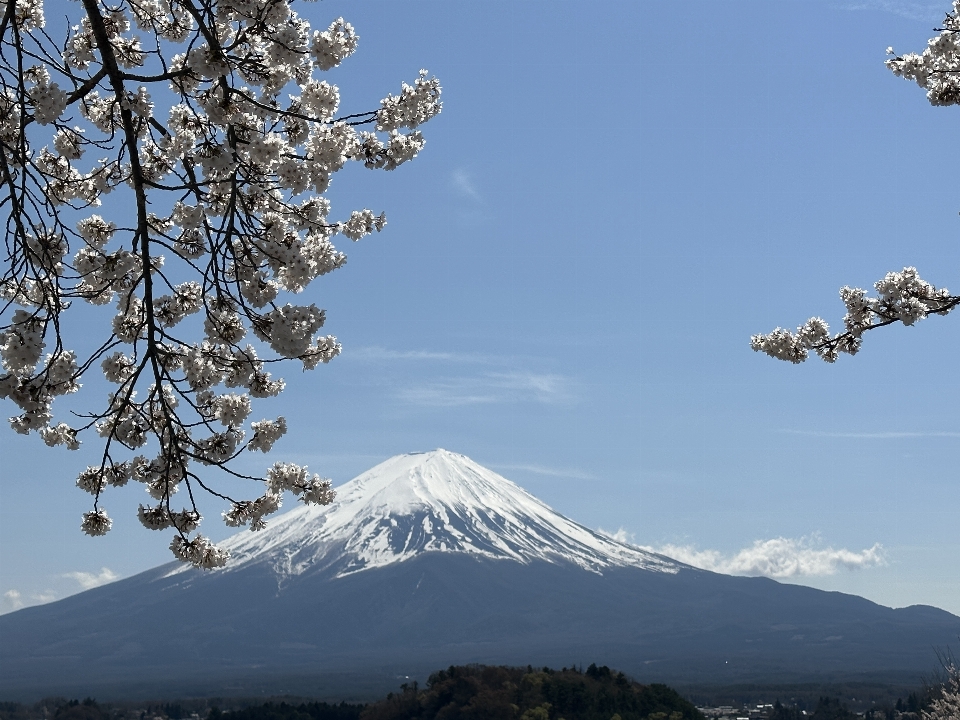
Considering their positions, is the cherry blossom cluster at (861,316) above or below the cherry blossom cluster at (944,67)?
below

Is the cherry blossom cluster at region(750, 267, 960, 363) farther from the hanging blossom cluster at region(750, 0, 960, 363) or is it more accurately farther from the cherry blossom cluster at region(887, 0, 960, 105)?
the cherry blossom cluster at region(887, 0, 960, 105)

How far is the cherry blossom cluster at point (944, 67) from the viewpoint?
27.4 feet

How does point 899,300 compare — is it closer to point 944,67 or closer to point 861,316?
point 861,316

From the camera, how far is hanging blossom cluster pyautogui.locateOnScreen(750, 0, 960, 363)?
7898 millimetres

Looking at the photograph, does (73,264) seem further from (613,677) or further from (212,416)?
(613,677)

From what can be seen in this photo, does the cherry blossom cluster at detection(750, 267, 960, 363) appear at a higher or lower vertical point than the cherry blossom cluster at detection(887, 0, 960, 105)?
lower

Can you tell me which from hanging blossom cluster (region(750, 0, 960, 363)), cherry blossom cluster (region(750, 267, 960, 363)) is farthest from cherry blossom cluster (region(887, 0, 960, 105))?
cherry blossom cluster (region(750, 267, 960, 363))

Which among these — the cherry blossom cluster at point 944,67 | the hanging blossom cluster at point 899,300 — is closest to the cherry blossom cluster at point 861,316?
the hanging blossom cluster at point 899,300

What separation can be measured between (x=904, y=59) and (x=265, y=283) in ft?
A: 18.7

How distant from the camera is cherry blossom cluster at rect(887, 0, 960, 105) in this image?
8.35 meters

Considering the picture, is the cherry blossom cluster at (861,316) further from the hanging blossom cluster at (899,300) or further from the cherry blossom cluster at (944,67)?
the cherry blossom cluster at (944,67)

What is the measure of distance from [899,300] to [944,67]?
6.50ft

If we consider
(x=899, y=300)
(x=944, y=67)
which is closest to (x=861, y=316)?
(x=899, y=300)

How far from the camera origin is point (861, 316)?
8344 mm
